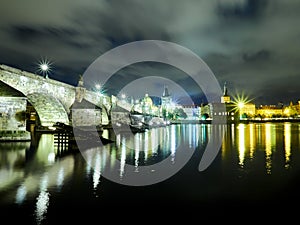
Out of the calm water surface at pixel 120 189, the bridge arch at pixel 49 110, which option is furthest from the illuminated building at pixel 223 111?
the calm water surface at pixel 120 189

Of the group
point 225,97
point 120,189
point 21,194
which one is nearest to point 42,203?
point 21,194

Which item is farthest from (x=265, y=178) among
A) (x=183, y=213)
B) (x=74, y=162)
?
(x=74, y=162)

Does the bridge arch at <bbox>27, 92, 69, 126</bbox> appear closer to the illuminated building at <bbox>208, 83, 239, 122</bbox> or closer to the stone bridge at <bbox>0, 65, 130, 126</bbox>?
the stone bridge at <bbox>0, 65, 130, 126</bbox>

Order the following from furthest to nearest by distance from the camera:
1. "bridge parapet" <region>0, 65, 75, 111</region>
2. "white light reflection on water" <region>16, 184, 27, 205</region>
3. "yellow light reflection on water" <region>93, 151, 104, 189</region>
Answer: "bridge parapet" <region>0, 65, 75, 111</region> → "yellow light reflection on water" <region>93, 151, 104, 189</region> → "white light reflection on water" <region>16, 184, 27, 205</region>

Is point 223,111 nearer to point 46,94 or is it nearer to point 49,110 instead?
point 49,110

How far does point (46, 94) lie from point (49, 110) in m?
6.86

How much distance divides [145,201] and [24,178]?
5789 millimetres

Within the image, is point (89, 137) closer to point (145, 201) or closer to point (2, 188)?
point (2, 188)

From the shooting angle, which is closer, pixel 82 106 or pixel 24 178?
pixel 24 178

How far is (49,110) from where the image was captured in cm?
4475

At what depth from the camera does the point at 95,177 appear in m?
10.7

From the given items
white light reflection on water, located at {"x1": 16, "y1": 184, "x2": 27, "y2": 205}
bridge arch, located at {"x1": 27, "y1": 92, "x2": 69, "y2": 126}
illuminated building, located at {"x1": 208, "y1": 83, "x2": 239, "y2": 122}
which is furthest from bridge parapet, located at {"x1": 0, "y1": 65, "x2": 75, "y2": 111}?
illuminated building, located at {"x1": 208, "y1": 83, "x2": 239, "y2": 122}

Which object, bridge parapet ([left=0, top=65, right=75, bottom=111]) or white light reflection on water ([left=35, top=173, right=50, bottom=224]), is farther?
bridge parapet ([left=0, top=65, right=75, bottom=111])

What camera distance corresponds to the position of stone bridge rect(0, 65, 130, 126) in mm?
31453
